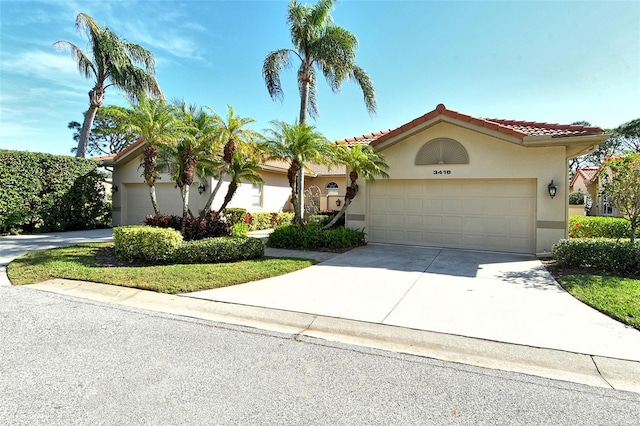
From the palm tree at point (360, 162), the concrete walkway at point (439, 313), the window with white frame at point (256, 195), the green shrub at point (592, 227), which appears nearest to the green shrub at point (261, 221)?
the window with white frame at point (256, 195)

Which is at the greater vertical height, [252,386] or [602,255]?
[602,255]

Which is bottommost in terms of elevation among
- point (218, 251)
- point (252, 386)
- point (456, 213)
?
point (252, 386)

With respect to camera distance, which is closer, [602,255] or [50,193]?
[602,255]

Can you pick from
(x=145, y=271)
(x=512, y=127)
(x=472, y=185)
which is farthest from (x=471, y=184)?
(x=145, y=271)

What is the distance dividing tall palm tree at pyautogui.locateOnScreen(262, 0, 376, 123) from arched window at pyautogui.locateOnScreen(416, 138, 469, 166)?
15.3ft

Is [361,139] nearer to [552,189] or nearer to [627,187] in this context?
[552,189]

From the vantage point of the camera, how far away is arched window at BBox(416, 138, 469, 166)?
10.9 meters

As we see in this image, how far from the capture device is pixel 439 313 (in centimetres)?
508

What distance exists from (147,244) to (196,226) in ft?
6.25

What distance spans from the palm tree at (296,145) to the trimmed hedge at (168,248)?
336 cm

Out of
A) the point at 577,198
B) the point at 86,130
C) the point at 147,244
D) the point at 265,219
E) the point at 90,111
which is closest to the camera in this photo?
the point at 147,244

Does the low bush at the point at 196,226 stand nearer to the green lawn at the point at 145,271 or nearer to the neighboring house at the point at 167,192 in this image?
the green lawn at the point at 145,271

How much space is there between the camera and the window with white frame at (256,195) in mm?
17438

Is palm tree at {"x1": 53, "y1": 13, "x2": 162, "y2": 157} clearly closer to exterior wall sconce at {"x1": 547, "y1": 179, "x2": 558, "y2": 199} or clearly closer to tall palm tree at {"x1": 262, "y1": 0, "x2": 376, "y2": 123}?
tall palm tree at {"x1": 262, "y1": 0, "x2": 376, "y2": 123}
